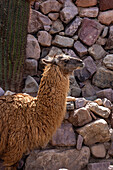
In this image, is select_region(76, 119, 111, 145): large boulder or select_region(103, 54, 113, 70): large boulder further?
select_region(103, 54, 113, 70): large boulder

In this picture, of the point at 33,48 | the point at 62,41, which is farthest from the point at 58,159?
the point at 62,41

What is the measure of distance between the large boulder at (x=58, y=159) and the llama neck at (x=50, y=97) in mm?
525

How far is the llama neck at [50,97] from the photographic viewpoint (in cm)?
245

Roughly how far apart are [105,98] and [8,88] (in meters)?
1.62

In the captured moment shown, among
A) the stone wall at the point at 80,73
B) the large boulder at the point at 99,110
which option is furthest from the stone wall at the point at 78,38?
the large boulder at the point at 99,110

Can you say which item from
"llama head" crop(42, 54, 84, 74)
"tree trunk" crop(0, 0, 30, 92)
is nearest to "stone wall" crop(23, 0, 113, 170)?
"tree trunk" crop(0, 0, 30, 92)

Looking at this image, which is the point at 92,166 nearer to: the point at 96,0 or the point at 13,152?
the point at 13,152

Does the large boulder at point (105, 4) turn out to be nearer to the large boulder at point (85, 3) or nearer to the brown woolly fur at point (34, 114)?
the large boulder at point (85, 3)

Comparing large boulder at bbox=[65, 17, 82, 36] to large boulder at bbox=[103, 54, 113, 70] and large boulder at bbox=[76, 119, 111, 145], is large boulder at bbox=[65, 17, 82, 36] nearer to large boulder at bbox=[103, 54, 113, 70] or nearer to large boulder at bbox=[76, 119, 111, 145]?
large boulder at bbox=[103, 54, 113, 70]

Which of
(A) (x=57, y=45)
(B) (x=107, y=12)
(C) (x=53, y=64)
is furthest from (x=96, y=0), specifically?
(C) (x=53, y=64)

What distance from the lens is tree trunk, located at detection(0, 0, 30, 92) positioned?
3.18m

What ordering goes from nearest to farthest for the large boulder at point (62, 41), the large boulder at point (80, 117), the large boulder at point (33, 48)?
the large boulder at point (80, 117) → the large boulder at point (33, 48) → the large boulder at point (62, 41)

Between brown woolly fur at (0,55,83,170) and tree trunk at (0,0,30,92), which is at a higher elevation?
tree trunk at (0,0,30,92)

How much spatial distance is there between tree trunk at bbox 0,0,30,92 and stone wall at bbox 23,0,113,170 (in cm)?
36
